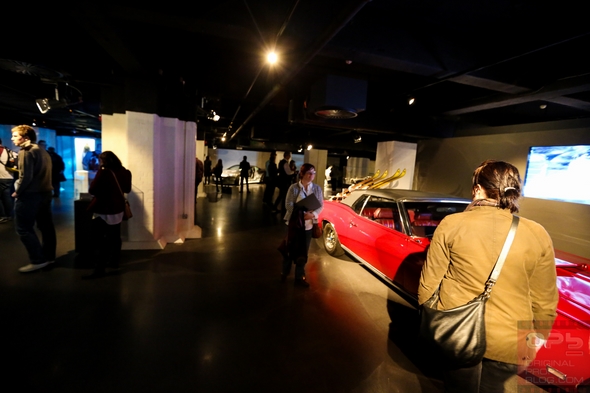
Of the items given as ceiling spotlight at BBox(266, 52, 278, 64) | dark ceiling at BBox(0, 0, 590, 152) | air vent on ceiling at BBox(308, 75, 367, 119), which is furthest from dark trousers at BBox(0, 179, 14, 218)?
air vent on ceiling at BBox(308, 75, 367, 119)

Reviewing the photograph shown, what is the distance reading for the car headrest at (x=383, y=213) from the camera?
455cm

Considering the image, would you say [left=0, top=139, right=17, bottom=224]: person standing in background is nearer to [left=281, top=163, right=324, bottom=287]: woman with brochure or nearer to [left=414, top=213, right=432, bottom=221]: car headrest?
[left=281, top=163, right=324, bottom=287]: woman with brochure

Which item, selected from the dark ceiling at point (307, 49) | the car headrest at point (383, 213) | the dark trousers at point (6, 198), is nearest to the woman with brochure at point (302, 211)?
the car headrest at point (383, 213)

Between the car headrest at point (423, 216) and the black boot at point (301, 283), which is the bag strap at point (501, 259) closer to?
the black boot at point (301, 283)

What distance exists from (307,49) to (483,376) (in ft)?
11.5

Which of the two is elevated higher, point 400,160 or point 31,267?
point 400,160

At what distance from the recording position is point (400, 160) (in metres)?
8.84

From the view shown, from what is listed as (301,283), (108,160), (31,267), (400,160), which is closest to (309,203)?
(301,283)

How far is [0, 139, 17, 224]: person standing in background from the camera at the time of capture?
5.79 meters

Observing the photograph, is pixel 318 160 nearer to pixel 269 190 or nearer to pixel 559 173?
pixel 269 190

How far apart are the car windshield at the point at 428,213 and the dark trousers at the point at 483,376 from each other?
2255 millimetres

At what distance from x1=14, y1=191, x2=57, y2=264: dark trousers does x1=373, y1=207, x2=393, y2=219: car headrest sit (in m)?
5.13

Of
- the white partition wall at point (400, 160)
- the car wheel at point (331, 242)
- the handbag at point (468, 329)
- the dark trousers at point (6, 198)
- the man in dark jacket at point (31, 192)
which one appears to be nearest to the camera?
the handbag at point (468, 329)

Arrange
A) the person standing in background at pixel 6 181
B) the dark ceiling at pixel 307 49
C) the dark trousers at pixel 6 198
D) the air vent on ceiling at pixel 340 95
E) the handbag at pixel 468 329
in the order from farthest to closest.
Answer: the dark trousers at pixel 6 198, the person standing in background at pixel 6 181, the air vent on ceiling at pixel 340 95, the dark ceiling at pixel 307 49, the handbag at pixel 468 329
